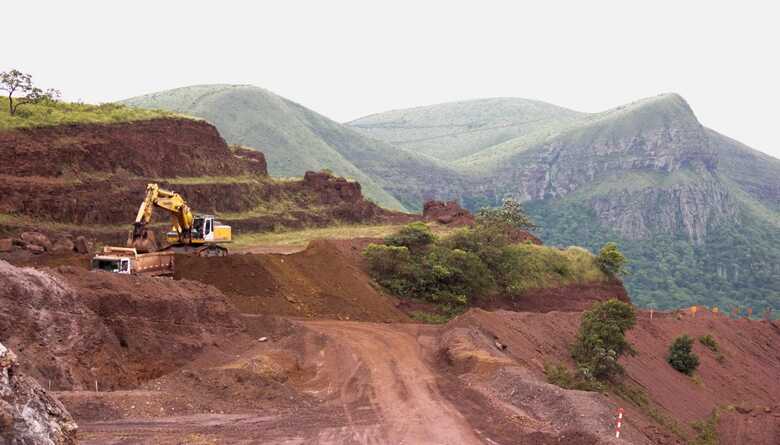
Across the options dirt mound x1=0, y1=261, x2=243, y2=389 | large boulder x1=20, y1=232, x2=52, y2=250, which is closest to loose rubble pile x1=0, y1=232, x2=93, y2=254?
large boulder x1=20, y1=232, x2=52, y2=250

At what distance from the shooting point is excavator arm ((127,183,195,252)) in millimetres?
25142

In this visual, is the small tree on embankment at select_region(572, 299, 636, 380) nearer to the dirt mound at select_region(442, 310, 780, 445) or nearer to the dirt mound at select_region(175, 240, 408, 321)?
the dirt mound at select_region(442, 310, 780, 445)

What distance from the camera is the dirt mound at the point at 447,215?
54.8m

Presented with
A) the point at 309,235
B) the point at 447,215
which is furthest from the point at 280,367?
the point at 447,215

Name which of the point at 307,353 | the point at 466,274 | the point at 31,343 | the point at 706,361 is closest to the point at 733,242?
the point at 706,361

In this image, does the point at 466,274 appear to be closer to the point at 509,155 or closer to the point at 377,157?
the point at 377,157

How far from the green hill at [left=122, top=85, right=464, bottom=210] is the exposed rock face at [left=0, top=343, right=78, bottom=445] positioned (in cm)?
9129

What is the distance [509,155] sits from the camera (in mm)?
160875

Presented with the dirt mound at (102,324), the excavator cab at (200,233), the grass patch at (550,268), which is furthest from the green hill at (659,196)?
the dirt mound at (102,324)

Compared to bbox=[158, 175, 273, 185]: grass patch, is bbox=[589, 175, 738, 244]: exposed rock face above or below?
below

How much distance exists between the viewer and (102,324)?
56.6 feet

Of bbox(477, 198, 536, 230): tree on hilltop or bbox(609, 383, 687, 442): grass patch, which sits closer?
bbox(609, 383, 687, 442): grass patch

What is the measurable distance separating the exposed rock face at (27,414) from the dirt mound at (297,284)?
20.1 meters

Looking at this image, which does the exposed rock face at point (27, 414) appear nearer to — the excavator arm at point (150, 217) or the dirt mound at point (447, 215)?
the excavator arm at point (150, 217)
